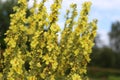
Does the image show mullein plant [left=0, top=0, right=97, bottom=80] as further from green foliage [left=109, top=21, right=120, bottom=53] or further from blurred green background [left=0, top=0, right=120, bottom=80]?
green foliage [left=109, top=21, right=120, bottom=53]

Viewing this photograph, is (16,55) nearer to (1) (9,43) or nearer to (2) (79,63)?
(1) (9,43)

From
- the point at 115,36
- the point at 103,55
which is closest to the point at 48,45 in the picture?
the point at 103,55

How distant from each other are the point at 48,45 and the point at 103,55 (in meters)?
61.4

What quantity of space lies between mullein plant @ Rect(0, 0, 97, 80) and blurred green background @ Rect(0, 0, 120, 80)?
59 centimetres

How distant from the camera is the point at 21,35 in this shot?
6.63 meters

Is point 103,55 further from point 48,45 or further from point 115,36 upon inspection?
point 48,45

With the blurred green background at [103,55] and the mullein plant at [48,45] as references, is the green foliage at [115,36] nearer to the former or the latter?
the blurred green background at [103,55]

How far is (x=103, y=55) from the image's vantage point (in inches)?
2653

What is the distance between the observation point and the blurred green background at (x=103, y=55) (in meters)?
34.3

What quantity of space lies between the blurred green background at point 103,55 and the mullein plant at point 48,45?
0.59 meters

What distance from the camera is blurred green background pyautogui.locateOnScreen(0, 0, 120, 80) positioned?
34325 mm

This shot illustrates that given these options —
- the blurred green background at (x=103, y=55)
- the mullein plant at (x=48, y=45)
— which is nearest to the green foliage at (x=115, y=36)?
the blurred green background at (x=103, y=55)

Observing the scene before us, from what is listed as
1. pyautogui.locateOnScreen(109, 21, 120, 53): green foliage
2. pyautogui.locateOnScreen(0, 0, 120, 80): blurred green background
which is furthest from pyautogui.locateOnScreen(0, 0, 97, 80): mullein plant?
pyautogui.locateOnScreen(109, 21, 120, 53): green foliage

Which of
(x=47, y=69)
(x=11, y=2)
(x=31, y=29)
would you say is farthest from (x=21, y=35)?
(x=11, y=2)
